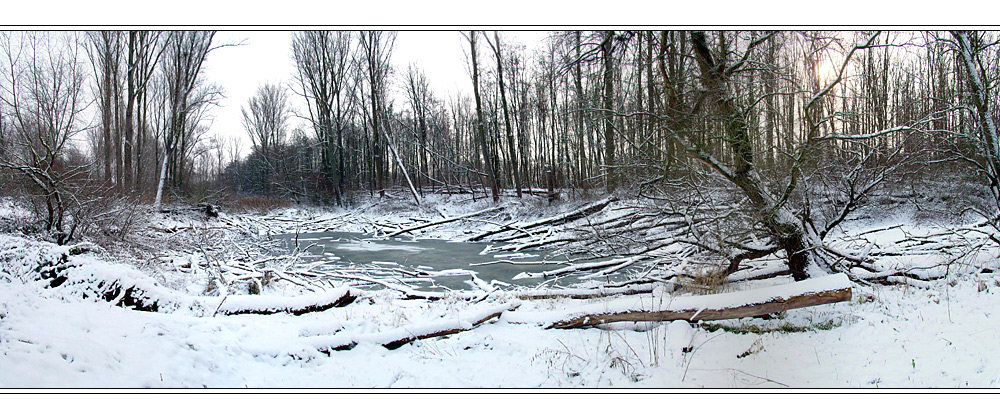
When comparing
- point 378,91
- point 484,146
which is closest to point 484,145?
point 484,146

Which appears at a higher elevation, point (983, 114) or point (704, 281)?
point (983, 114)

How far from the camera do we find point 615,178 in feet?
15.9

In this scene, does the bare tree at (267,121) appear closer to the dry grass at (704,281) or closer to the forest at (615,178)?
the forest at (615,178)

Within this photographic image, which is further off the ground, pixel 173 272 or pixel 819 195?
pixel 819 195

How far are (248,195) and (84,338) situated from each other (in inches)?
243

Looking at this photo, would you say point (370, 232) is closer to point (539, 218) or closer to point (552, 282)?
point (539, 218)

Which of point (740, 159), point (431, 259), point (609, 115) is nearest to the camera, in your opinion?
Result: point (740, 159)

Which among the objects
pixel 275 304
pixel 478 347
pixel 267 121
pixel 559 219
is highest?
pixel 267 121

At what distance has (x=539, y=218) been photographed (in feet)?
22.2

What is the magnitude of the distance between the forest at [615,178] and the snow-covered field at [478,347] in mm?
69

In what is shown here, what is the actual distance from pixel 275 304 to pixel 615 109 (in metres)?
3.65

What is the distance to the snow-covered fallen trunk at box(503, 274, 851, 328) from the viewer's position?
109 inches

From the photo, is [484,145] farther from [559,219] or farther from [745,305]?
[745,305]
